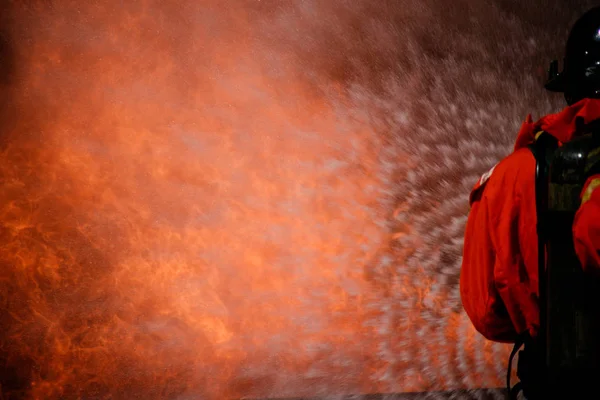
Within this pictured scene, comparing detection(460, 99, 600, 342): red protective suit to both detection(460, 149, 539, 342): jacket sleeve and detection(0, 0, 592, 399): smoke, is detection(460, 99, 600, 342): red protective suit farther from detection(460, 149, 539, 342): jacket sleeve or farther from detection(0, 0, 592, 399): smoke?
detection(0, 0, 592, 399): smoke

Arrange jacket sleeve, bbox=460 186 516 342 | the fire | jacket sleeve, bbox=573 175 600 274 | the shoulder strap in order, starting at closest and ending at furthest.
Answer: jacket sleeve, bbox=573 175 600 274
the shoulder strap
jacket sleeve, bbox=460 186 516 342
the fire

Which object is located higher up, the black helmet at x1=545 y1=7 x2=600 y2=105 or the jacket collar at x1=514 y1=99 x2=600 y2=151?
the black helmet at x1=545 y1=7 x2=600 y2=105

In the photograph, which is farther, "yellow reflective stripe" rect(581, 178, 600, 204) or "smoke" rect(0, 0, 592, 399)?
"smoke" rect(0, 0, 592, 399)

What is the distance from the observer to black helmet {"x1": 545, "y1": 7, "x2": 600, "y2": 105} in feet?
3.78

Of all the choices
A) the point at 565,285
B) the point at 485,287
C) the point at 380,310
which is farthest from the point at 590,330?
the point at 380,310

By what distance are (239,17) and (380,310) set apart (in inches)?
64.9

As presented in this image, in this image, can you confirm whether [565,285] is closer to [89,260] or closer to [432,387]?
[432,387]

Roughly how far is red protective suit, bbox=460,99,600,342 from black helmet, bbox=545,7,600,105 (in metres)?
0.20

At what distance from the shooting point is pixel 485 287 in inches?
43.3

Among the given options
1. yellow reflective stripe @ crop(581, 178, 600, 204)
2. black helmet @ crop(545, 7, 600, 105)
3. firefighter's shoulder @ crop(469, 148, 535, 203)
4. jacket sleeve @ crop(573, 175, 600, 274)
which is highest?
black helmet @ crop(545, 7, 600, 105)

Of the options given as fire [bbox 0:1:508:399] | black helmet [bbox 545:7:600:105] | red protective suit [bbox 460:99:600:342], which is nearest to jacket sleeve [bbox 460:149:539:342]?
red protective suit [bbox 460:99:600:342]

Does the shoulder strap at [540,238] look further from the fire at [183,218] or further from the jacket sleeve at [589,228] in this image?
the fire at [183,218]

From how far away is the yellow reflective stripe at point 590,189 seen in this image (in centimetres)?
83

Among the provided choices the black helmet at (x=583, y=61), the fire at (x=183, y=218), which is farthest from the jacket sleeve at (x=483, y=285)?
the fire at (x=183, y=218)
